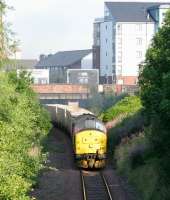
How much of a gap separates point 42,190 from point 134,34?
109 metres

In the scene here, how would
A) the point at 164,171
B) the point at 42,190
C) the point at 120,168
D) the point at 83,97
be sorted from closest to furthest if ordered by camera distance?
the point at 164,171 → the point at 42,190 → the point at 120,168 → the point at 83,97

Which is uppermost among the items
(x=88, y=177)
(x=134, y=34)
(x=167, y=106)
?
(x=134, y=34)

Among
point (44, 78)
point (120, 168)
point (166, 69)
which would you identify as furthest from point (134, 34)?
point (166, 69)

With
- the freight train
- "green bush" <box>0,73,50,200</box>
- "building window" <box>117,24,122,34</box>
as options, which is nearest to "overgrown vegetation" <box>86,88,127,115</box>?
"building window" <box>117,24,122,34</box>

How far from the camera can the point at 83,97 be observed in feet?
415

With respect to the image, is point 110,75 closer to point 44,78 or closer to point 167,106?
point 44,78

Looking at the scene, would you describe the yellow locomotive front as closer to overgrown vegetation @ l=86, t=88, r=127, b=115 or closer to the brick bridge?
overgrown vegetation @ l=86, t=88, r=127, b=115

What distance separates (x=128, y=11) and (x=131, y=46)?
30.1 feet

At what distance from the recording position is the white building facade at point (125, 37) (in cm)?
13300

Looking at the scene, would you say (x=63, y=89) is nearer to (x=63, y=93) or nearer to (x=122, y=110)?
(x=63, y=93)

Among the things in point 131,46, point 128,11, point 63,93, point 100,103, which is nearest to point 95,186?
point 100,103

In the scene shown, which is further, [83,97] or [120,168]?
[83,97]

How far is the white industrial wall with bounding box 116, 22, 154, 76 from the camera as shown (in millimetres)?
132875

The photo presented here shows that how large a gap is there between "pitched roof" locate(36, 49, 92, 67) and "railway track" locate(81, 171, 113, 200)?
436ft
